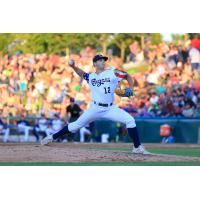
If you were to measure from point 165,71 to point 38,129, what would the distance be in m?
5.42

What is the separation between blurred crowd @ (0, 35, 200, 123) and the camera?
2300 centimetres

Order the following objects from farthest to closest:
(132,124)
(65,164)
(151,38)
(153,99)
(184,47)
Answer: (151,38)
(184,47)
(153,99)
(132,124)
(65,164)

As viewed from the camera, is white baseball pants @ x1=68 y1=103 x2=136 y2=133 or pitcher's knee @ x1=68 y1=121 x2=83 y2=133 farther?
pitcher's knee @ x1=68 y1=121 x2=83 y2=133

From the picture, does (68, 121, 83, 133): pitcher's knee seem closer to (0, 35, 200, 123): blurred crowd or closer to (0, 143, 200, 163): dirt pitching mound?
(0, 143, 200, 163): dirt pitching mound

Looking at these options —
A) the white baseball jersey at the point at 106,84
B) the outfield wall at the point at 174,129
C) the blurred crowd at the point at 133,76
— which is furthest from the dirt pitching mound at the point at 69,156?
the blurred crowd at the point at 133,76

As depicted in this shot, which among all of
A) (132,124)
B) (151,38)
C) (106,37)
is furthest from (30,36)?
(132,124)

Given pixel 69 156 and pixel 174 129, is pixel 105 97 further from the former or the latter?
pixel 174 129

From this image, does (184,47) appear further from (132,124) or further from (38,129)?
(132,124)

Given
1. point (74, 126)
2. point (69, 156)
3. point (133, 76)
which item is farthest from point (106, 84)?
point (133, 76)

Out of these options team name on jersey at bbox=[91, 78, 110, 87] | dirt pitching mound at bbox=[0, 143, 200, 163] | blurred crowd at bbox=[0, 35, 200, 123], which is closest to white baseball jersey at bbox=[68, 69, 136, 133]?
team name on jersey at bbox=[91, 78, 110, 87]

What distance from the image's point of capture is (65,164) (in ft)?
37.0

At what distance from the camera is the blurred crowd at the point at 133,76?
23.0 metres

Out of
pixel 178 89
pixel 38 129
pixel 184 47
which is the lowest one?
pixel 38 129

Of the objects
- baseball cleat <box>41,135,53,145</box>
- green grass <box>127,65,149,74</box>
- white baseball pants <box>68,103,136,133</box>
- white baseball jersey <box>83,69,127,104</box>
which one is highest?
green grass <box>127,65,149,74</box>
